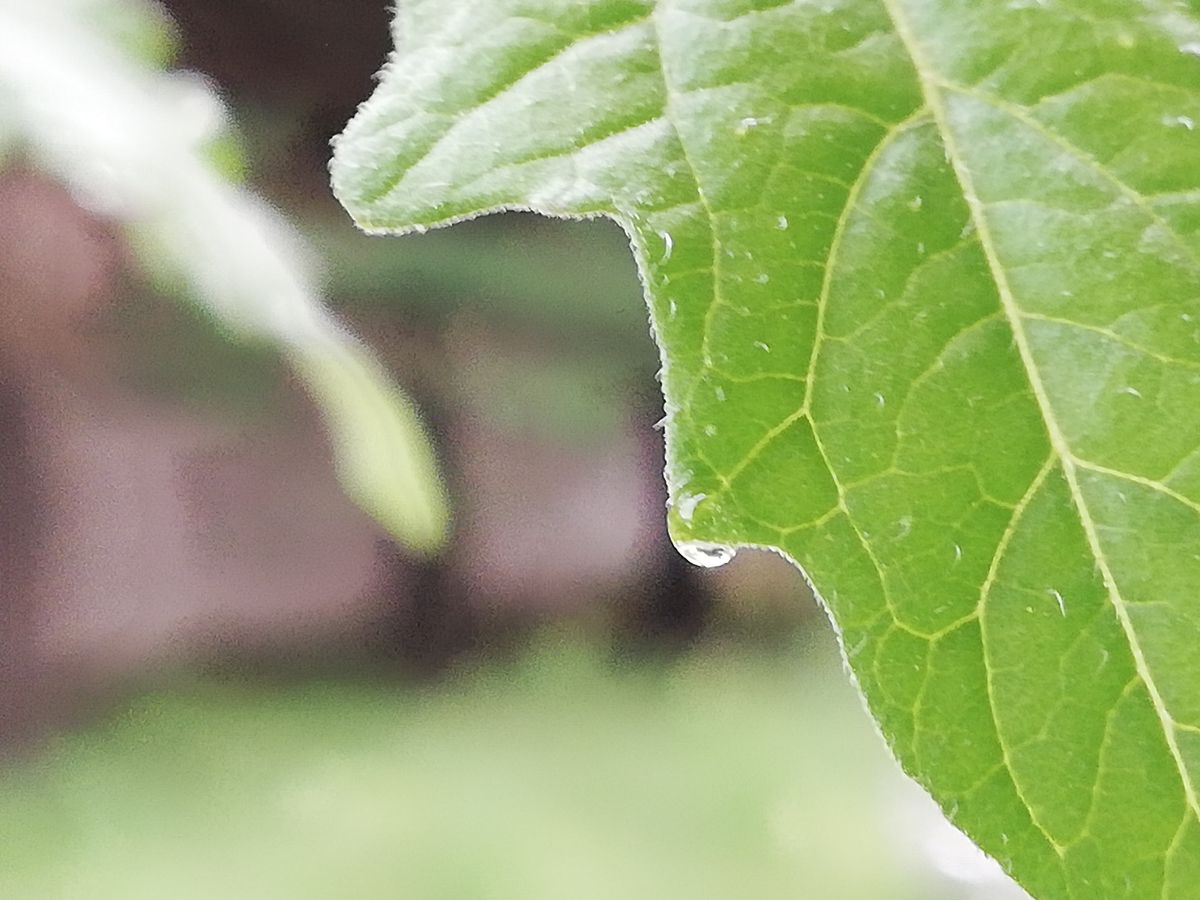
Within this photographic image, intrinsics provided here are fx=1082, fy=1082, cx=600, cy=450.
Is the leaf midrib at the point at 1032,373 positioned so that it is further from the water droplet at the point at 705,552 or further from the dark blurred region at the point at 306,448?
the dark blurred region at the point at 306,448

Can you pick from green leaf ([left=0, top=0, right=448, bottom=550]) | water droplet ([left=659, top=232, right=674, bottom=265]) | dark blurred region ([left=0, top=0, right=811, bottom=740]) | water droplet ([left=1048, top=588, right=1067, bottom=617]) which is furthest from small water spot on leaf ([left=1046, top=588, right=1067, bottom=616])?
dark blurred region ([left=0, top=0, right=811, bottom=740])

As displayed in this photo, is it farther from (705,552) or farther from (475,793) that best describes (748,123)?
(475,793)

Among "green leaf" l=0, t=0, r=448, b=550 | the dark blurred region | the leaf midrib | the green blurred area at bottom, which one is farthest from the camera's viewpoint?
the dark blurred region

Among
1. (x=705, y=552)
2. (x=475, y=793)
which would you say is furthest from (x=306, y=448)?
(x=705, y=552)

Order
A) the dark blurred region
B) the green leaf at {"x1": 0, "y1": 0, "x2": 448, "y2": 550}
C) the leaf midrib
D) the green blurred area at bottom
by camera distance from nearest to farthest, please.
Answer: the leaf midrib, the green leaf at {"x1": 0, "y1": 0, "x2": 448, "y2": 550}, the green blurred area at bottom, the dark blurred region

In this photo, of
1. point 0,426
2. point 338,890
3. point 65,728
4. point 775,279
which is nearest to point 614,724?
point 338,890

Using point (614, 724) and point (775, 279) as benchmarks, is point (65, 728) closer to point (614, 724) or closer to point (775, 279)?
point (614, 724)

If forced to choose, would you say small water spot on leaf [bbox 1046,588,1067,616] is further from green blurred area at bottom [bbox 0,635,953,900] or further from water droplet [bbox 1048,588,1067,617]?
green blurred area at bottom [bbox 0,635,953,900]
